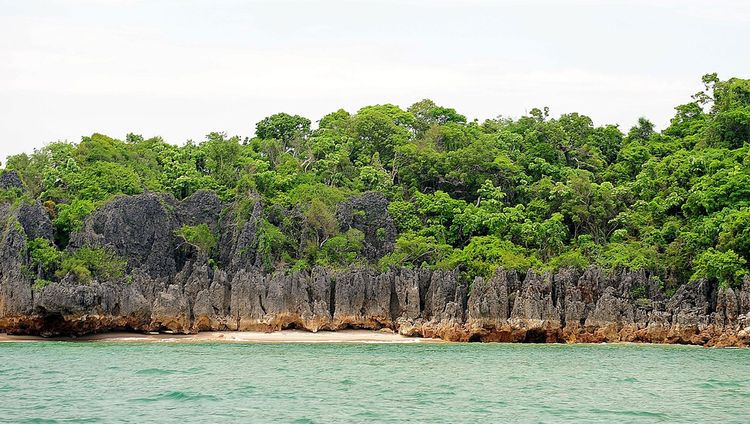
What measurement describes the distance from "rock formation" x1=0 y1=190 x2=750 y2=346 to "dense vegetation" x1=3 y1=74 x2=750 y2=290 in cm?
175

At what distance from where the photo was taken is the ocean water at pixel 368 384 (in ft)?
82.4

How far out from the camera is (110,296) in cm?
5078

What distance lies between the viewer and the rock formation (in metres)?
49.8

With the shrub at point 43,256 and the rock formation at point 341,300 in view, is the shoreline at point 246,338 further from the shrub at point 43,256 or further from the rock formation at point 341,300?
the shrub at point 43,256

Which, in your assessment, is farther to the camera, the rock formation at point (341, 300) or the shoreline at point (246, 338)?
the shoreline at point (246, 338)

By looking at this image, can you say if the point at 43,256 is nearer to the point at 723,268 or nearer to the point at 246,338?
the point at 246,338

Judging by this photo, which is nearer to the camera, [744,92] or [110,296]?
[110,296]

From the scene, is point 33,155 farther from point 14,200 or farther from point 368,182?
point 368,182

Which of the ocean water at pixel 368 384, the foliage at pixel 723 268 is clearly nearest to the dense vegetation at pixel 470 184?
the foliage at pixel 723 268

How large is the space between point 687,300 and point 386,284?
1456 centimetres

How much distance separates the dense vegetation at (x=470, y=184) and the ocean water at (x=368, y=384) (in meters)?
10.5

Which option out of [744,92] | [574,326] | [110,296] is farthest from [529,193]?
[110,296]

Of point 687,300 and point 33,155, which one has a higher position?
point 33,155

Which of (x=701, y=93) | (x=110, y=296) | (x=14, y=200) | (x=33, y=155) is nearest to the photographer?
(x=110, y=296)
